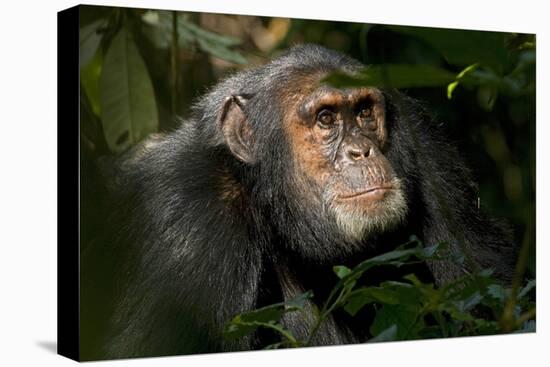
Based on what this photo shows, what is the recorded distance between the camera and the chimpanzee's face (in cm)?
446

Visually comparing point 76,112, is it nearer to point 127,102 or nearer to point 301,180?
point 127,102

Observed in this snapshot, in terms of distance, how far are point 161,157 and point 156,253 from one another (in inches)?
22.9

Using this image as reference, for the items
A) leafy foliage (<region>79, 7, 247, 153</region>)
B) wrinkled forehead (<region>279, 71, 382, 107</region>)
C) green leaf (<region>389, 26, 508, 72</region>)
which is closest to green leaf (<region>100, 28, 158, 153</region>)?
leafy foliage (<region>79, 7, 247, 153</region>)

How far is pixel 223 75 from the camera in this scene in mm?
5141

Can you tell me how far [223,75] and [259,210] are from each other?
0.94 meters

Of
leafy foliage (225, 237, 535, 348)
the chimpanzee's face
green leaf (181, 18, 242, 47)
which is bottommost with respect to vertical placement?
leafy foliage (225, 237, 535, 348)

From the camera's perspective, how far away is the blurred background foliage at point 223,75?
4.58 m

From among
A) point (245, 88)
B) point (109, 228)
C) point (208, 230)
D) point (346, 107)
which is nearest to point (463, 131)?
point (346, 107)

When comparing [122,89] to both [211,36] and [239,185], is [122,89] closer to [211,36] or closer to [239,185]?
[211,36]

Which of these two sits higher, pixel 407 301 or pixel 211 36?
pixel 211 36

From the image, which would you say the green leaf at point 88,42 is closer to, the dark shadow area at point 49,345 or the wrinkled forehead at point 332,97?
the wrinkled forehead at point 332,97

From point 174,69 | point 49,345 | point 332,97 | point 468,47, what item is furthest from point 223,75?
point 468,47

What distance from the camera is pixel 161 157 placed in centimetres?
482

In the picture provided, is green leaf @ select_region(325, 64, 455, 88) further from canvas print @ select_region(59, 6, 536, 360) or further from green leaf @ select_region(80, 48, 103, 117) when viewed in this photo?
green leaf @ select_region(80, 48, 103, 117)
